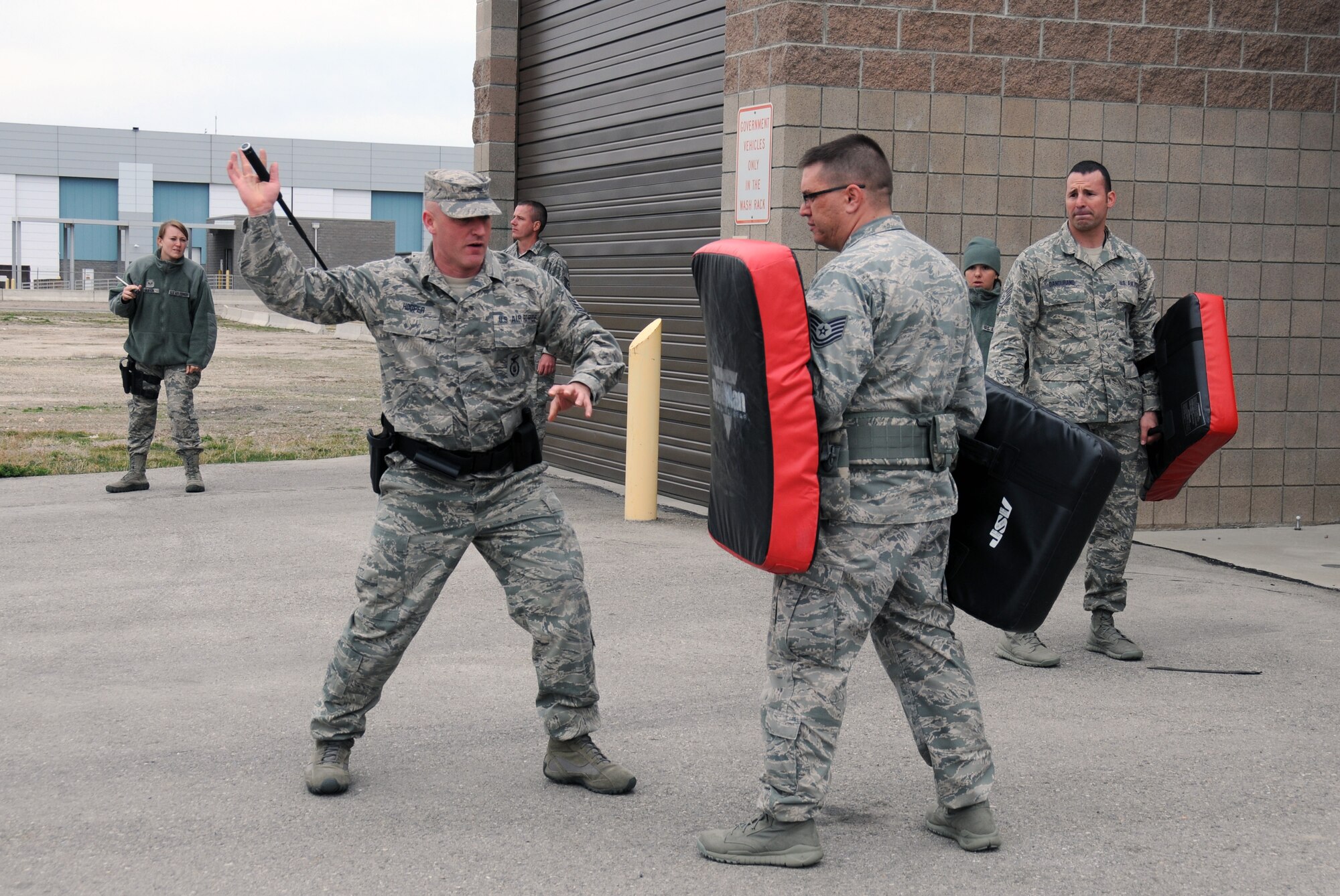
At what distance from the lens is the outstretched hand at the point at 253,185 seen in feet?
13.4

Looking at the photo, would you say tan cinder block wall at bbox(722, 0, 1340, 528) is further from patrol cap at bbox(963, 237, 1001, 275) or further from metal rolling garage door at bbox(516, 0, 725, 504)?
metal rolling garage door at bbox(516, 0, 725, 504)

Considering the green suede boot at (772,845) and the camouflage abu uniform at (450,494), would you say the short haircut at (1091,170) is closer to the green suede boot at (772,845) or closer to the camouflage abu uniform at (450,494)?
the camouflage abu uniform at (450,494)

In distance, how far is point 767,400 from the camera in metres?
3.62

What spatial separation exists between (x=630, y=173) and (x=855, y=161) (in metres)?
7.22

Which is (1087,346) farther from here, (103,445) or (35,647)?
(103,445)

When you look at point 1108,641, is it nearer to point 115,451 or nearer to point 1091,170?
point 1091,170

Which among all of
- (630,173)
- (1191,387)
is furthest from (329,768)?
(630,173)

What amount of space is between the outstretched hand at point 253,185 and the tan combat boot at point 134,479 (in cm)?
710

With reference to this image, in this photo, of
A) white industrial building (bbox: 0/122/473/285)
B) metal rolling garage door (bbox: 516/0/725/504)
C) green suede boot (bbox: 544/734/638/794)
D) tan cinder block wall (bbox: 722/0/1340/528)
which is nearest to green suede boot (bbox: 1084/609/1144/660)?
green suede boot (bbox: 544/734/638/794)

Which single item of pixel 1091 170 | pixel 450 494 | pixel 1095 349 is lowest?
pixel 450 494

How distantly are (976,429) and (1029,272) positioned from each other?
2.25m

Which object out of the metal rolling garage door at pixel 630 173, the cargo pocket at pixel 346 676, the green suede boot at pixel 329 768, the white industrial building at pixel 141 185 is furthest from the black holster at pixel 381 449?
the white industrial building at pixel 141 185

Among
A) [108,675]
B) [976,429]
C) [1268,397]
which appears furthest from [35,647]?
[1268,397]

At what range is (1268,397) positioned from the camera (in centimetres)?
947
